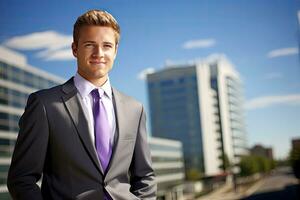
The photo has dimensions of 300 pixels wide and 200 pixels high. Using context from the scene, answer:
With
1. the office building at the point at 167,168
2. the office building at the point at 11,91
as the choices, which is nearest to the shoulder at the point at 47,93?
the office building at the point at 11,91

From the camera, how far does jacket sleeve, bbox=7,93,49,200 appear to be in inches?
38.5

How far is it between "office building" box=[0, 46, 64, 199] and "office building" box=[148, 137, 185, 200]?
1090 centimetres

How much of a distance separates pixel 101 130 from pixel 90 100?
0.09 metres

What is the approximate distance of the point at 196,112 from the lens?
169ft

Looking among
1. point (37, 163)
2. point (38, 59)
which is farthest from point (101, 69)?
point (38, 59)

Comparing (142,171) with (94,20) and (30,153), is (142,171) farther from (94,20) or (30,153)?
(94,20)

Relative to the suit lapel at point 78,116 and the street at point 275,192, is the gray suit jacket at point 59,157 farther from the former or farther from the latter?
the street at point 275,192

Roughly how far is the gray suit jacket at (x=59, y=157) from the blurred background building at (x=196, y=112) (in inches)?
1849

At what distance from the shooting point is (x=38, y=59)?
41.0 metres

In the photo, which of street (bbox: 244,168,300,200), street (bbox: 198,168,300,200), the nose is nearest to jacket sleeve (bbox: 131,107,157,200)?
the nose

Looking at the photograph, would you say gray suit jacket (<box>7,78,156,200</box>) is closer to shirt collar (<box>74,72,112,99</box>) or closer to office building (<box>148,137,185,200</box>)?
shirt collar (<box>74,72,112,99</box>)

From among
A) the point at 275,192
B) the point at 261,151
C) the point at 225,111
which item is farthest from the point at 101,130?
the point at 261,151

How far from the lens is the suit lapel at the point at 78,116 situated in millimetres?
1036

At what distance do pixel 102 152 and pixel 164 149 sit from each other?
36.5m
